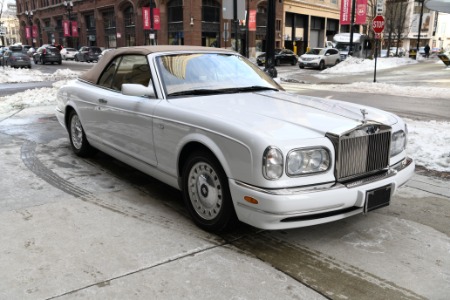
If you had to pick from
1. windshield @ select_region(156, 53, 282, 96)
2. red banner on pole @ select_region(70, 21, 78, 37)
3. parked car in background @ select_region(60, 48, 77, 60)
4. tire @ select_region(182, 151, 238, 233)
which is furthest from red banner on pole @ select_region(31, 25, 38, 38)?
tire @ select_region(182, 151, 238, 233)

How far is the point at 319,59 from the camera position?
106ft

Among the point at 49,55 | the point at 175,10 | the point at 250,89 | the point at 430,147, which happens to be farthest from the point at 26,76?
the point at 175,10

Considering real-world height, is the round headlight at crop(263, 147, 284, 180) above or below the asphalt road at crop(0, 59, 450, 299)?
above

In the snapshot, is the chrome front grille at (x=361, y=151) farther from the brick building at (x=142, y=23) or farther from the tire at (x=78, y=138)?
the brick building at (x=142, y=23)

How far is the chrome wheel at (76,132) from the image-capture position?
6.03 meters

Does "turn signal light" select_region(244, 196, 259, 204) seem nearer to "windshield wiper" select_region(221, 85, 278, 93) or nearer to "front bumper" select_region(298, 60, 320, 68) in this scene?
"windshield wiper" select_region(221, 85, 278, 93)

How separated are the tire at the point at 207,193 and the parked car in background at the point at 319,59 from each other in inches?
1189

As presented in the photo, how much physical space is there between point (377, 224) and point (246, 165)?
1.60 metres

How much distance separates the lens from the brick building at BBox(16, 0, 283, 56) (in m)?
43.7

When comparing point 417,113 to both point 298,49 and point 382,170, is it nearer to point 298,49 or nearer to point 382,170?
point 382,170

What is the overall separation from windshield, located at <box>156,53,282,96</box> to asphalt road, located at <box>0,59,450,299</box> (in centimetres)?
125

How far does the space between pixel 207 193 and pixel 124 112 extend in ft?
5.17

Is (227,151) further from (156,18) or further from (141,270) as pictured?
(156,18)

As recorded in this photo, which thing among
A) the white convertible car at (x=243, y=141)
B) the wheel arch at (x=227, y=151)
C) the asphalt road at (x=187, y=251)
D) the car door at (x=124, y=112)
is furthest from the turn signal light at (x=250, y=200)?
the car door at (x=124, y=112)
